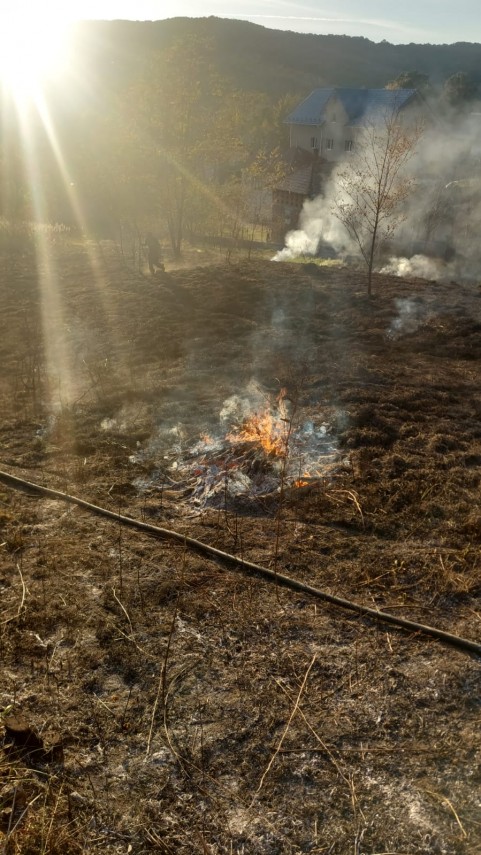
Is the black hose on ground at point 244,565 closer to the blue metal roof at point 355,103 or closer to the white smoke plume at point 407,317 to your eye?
the white smoke plume at point 407,317

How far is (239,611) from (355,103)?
43.7 m

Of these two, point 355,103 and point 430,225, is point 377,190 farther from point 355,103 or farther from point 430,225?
point 355,103

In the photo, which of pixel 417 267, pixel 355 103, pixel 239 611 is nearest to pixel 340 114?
pixel 355 103

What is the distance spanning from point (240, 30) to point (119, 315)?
108 m

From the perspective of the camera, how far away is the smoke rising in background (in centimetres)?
2236

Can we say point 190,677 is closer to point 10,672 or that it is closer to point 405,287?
point 10,672

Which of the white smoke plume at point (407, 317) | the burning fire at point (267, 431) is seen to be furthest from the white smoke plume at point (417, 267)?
the burning fire at point (267, 431)

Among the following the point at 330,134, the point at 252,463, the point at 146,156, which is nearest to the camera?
the point at 252,463

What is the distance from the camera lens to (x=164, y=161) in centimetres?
2398

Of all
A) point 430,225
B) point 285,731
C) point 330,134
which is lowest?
point 285,731

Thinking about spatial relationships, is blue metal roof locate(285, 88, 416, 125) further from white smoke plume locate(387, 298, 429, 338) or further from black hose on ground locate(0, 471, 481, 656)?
black hose on ground locate(0, 471, 481, 656)

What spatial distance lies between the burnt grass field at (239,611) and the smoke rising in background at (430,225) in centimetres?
1226

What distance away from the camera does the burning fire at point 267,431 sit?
25.9 feet

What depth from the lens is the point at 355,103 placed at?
40344mm
